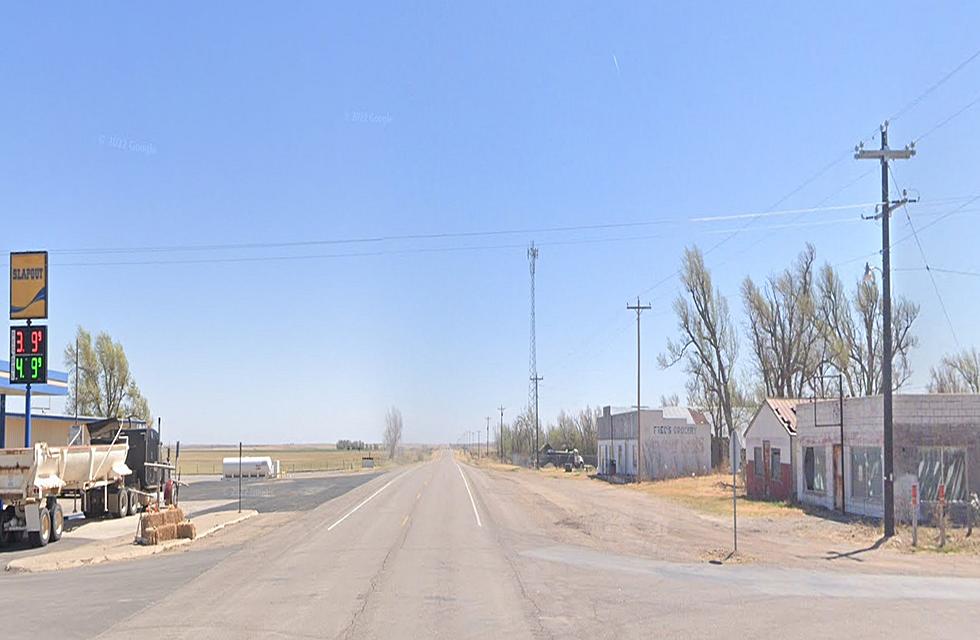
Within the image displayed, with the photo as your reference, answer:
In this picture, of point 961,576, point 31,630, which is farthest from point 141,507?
point 961,576

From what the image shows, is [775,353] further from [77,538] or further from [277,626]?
[277,626]

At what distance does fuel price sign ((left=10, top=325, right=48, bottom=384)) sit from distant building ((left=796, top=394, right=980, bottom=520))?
25.0 metres

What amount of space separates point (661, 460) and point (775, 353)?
40.4 ft

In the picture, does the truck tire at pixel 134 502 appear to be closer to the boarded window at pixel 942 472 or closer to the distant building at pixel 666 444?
the boarded window at pixel 942 472

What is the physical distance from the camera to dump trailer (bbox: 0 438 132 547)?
87.5ft

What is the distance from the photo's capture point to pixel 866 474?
3212cm

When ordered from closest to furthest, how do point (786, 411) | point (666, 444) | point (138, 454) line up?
point (138, 454) → point (786, 411) → point (666, 444)

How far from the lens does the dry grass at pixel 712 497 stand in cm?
3653

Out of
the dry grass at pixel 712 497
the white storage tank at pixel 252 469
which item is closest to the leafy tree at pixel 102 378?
the white storage tank at pixel 252 469

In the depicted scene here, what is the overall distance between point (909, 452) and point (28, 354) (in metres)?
26.4

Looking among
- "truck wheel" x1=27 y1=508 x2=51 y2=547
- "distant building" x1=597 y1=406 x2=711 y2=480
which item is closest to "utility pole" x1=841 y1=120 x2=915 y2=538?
"truck wheel" x1=27 y1=508 x2=51 y2=547

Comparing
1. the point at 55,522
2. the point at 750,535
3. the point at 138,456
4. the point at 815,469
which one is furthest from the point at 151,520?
the point at 815,469

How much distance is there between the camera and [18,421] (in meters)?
52.5

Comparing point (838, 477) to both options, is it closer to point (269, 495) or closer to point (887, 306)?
point (887, 306)
